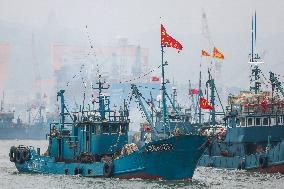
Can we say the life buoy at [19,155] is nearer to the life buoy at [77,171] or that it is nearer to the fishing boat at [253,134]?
the life buoy at [77,171]

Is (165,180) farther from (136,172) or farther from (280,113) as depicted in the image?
(280,113)

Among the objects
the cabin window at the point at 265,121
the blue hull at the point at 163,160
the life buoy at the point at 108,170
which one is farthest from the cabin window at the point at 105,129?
the cabin window at the point at 265,121

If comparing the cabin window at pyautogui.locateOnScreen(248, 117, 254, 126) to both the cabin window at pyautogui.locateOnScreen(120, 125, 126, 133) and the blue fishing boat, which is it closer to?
the blue fishing boat

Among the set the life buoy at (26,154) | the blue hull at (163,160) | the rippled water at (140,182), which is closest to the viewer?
the rippled water at (140,182)

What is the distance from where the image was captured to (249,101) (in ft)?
289

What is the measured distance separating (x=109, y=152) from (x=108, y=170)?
4221 mm

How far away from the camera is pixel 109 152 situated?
67688 mm

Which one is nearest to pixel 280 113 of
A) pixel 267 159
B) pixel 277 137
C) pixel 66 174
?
pixel 277 137

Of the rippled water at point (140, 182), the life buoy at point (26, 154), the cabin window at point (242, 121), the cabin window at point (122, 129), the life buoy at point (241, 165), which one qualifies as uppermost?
the cabin window at point (242, 121)

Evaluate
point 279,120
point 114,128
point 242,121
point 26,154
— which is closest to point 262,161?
point 279,120

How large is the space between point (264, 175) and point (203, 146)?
1389cm

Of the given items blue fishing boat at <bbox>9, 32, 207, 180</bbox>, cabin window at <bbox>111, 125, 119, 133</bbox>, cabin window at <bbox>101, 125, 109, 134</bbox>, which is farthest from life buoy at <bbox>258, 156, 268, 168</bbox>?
cabin window at <bbox>101, 125, 109, 134</bbox>

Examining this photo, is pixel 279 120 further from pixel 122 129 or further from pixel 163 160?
pixel 163 160

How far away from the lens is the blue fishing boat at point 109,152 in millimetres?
61781
